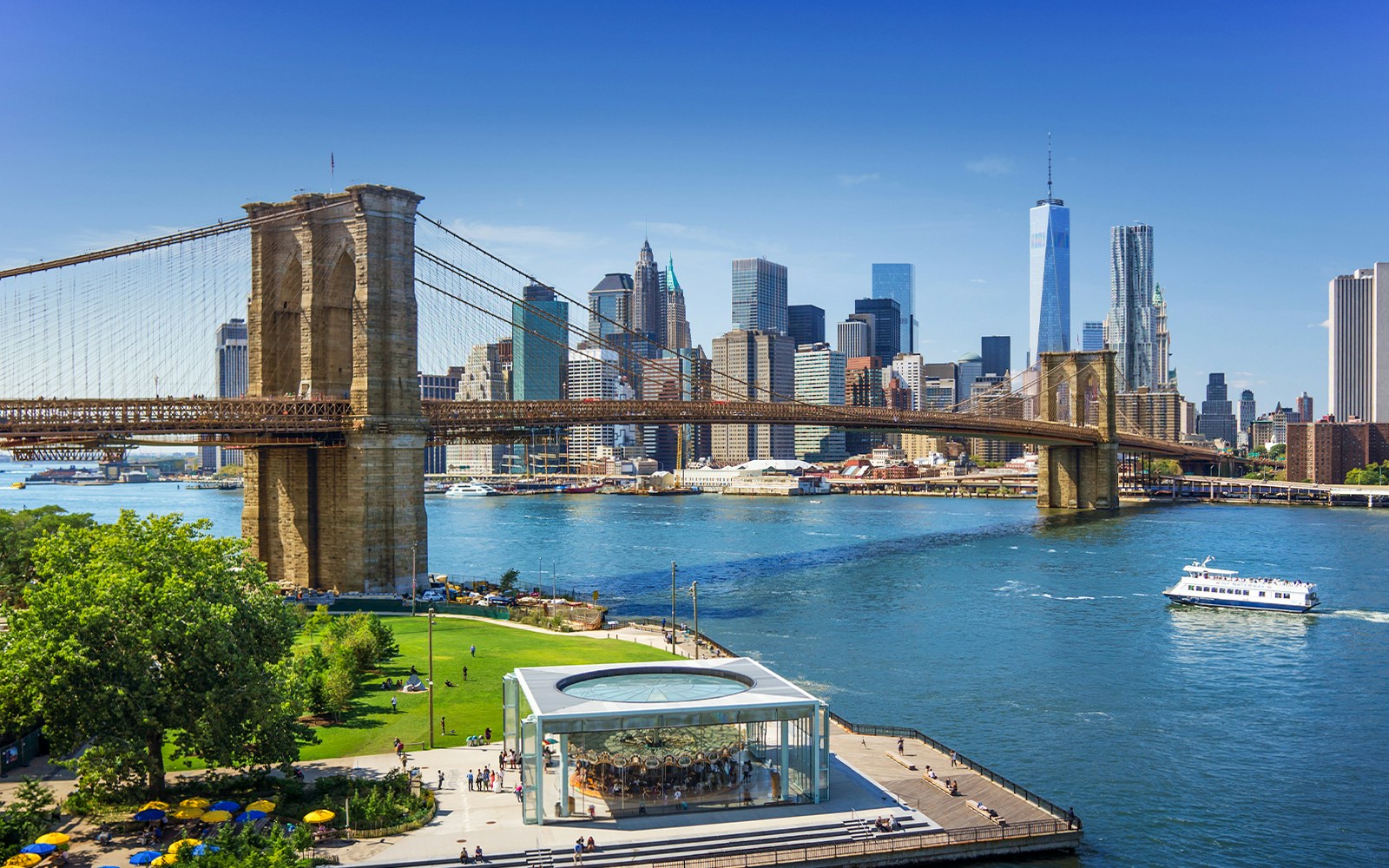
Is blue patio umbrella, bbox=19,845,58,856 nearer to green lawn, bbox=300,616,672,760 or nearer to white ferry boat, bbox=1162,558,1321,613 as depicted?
green lawn, bbox=300,616,672,760

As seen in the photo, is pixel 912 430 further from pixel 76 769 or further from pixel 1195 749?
pixel 76 769

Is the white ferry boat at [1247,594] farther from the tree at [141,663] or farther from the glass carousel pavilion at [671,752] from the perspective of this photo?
the tree at [141,663]

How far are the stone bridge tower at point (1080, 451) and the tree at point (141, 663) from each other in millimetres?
128724

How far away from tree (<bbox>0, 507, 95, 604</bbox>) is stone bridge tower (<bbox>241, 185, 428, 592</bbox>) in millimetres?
10287

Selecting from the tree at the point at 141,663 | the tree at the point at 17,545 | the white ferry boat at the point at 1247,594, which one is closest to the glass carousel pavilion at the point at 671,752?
the tree at the point at 141,663

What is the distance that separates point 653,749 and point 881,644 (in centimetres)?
2656

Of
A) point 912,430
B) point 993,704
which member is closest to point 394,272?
point 993,704

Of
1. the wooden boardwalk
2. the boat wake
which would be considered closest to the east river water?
the boat wake

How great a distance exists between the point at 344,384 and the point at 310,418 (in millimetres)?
4505

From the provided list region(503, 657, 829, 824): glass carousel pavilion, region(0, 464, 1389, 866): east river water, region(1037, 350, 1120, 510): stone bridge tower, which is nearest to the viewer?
region(503, 657, 829, 824): glass carousel pavilion

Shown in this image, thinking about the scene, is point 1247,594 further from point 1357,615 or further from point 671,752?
point 671,752

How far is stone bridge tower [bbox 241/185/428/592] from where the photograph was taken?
188 ft

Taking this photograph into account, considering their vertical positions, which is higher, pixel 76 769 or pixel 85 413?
pixel 85 413

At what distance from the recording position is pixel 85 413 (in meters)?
50.1
